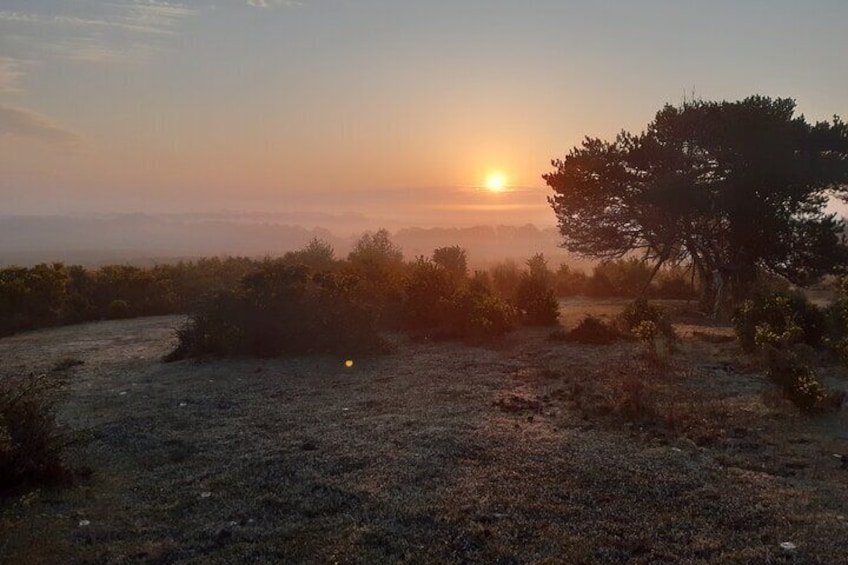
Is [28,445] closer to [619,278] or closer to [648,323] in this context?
[648,323]

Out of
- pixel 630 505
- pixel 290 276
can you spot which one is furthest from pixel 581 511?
pixel 290 276

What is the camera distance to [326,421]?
956 centimetres

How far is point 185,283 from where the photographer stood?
95.4ft

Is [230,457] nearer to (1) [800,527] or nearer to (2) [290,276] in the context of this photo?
(1) [800,527]

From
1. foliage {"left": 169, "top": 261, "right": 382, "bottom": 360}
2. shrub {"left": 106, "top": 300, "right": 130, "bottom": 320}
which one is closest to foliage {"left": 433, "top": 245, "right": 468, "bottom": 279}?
shrub {"left": 106, "top": 300, "right": 130, "bottom": 320}

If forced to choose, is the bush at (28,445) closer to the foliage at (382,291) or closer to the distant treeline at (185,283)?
the distant treeline at (185,283)

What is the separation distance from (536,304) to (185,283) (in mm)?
17538

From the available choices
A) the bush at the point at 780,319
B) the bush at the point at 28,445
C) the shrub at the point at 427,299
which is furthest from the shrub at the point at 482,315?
the bush at the point at 28,445

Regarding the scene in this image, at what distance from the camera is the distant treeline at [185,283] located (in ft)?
74.8

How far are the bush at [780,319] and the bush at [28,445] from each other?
12834mm

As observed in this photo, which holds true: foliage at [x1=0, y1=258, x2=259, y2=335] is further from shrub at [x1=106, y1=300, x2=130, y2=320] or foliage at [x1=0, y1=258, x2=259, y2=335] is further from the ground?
the ground

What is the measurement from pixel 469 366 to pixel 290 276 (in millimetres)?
6219

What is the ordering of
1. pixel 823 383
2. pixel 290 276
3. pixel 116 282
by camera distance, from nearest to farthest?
pixel 823 383, pixel 290 276, pixel 116 282

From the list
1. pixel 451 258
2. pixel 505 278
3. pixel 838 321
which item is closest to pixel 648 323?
pixel 838 321
